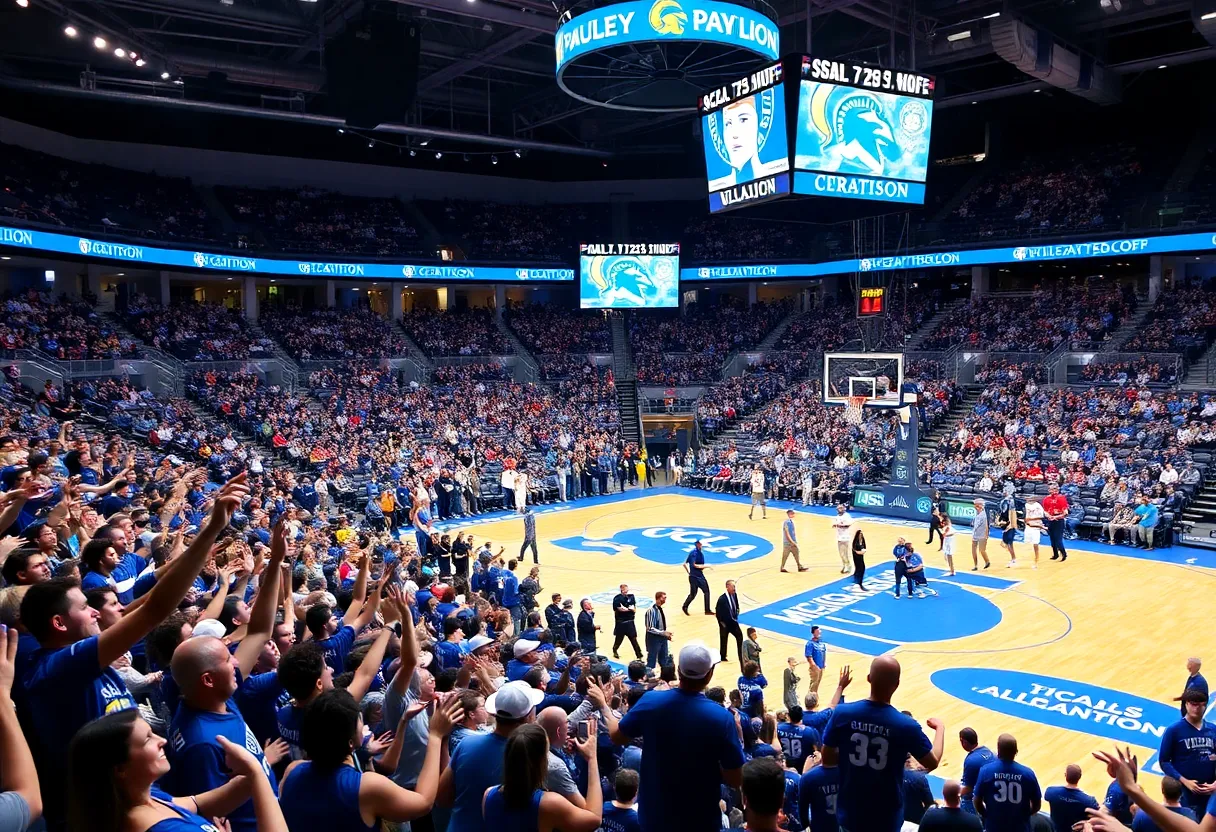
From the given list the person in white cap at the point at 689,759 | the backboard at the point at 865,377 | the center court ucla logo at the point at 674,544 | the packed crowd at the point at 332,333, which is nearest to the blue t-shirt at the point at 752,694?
the person in white cap at the point at 689,759

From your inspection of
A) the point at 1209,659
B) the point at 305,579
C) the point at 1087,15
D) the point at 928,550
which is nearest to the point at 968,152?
the point at 1087,15

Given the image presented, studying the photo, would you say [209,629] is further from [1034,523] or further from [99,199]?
[99,199]

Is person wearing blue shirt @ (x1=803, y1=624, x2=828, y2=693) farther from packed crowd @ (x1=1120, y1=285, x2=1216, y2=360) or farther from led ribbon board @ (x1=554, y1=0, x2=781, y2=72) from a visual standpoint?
packed crowd @ (x1=1120, y1=285, x2=1216, y2=360)

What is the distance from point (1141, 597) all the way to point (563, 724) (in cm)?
1658

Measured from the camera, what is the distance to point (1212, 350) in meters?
27.6

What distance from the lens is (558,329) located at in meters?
42.4

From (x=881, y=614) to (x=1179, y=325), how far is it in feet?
65.1

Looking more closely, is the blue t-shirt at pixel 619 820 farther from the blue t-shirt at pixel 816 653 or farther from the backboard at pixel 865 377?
the backboard at pixel 865 377

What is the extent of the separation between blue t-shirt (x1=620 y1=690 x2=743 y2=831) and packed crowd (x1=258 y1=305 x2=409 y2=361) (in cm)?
3235

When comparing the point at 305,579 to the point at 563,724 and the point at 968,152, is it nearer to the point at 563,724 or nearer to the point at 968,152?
the point at 563,724

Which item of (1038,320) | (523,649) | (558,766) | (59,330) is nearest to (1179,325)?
(1038,320)

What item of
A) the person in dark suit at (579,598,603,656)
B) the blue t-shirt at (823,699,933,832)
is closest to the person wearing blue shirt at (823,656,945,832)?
the blue t-shirt at (823,699,933,832)

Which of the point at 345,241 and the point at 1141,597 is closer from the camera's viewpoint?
the point at 1141,597

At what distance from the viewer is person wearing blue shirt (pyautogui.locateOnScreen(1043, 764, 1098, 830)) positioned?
253 inches
